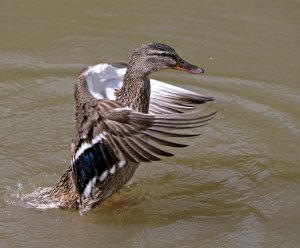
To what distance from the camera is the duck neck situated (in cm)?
766

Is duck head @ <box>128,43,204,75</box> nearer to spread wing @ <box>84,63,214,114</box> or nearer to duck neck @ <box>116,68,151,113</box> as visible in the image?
duck neck @ <box>116,68,151,113</box>

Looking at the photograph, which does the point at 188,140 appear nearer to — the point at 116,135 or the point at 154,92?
the point at 154,92

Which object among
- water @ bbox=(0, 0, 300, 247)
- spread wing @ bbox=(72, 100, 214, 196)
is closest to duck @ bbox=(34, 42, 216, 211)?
spread wing @ bbox=(72, 100, 214, 196)

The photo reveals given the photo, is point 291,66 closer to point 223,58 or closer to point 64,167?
point 223,58

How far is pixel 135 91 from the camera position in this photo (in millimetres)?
7668

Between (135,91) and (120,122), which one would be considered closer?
(120,122)

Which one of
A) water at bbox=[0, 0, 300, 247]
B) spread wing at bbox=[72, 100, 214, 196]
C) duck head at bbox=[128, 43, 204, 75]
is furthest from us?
duck head at bbox=[128, 43, 204, 75]

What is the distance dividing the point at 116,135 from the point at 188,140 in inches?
80.3

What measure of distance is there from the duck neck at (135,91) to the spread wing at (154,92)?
458 mm

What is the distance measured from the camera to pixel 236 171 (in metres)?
8.31

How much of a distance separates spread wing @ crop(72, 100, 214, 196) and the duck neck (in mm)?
661

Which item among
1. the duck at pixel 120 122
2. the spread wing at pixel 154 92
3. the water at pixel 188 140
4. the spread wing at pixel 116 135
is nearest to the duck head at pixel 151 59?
the duck at pixel 120 122

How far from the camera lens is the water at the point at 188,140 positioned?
7.34m

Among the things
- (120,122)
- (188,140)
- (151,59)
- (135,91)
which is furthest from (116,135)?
(188,140)
